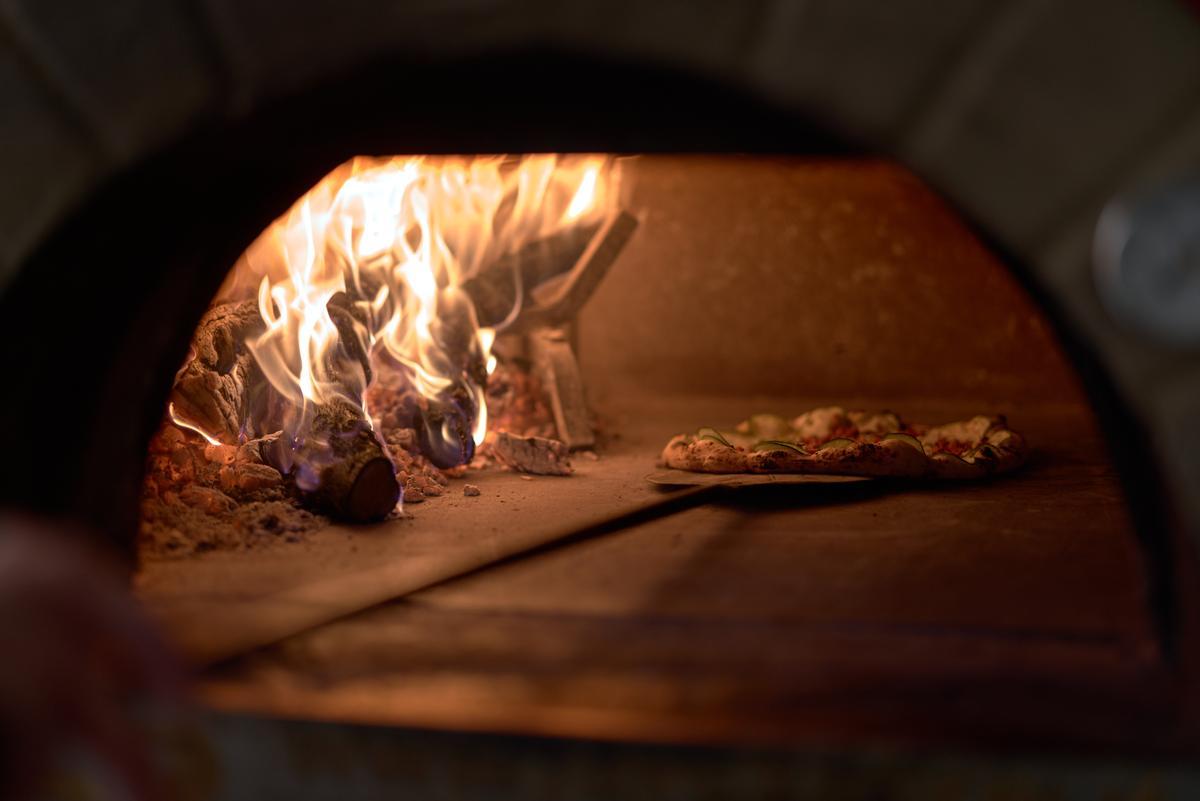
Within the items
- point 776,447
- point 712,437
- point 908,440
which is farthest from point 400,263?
point 908,440

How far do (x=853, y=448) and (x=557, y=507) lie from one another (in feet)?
2.02

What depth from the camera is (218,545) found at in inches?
66.2

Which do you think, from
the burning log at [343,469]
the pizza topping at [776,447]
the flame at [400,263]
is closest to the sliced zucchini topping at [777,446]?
the pizza topping at [776,447]

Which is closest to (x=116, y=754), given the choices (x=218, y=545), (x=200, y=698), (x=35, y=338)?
(x=200, y=698)

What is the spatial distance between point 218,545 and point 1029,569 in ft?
4.06

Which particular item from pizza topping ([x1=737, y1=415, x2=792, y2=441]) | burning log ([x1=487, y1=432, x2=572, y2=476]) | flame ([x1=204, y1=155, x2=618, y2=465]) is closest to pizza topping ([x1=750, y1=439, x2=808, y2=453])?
pizza topping ([x1=737, y1=415, x2=792, y2=441])

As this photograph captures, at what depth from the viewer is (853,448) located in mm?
2125

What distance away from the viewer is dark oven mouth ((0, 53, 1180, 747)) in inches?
45.2

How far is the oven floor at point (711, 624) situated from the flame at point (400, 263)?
0.40 meters

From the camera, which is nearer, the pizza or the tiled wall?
the tiled wall

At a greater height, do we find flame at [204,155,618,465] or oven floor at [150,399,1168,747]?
flame at [204,155,618,465]

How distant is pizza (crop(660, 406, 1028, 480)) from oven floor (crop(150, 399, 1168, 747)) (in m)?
0.13

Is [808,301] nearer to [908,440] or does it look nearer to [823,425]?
[823,425]

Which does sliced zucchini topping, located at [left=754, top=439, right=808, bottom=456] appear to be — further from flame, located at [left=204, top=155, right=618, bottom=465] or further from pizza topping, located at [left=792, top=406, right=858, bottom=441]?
flame, located at [left=204, top=155, right=618, bottom=465]
